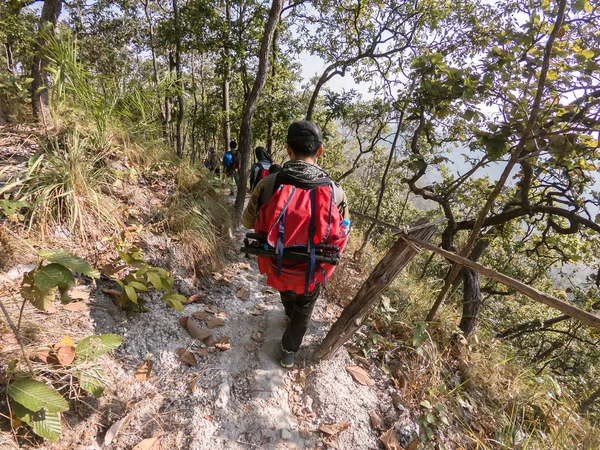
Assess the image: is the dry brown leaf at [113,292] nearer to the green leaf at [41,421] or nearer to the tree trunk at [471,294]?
the green leaf at [41,421]

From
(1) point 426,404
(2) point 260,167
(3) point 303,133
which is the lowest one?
(1) point 426,404

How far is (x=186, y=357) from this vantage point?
2.09m

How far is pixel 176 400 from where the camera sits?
181 cm

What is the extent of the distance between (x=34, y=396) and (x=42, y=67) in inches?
135

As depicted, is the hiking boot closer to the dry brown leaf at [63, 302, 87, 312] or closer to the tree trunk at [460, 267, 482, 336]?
the dry brown leaf at [63, 302, 87, 312]

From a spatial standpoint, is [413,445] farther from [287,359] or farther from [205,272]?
[205,272]

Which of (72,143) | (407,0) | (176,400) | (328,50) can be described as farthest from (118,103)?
(407,0)

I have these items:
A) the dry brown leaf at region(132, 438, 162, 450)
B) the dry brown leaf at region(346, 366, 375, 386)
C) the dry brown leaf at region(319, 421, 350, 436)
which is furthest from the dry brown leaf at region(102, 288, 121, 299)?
the dry brown leaf at region(346, 366, 375, 386)

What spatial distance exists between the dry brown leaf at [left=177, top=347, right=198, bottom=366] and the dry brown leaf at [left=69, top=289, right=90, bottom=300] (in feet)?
2.51

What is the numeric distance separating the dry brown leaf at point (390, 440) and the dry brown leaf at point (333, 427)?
0.25 m

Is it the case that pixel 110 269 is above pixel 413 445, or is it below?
above

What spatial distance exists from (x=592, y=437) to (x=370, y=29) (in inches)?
298

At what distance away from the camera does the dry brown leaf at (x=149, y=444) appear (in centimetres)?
150

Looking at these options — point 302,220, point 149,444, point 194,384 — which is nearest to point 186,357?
point 194,384
